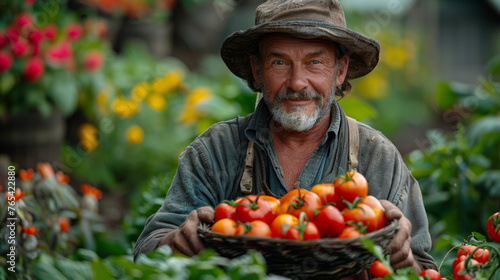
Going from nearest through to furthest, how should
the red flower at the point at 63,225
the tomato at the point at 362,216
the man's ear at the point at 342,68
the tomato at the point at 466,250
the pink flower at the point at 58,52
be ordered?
the tomato at the point at 362,216
the tomato at the point at 466,250
the man's ear at the point at 342,68
the red flower at the point at 63,225
the pink flower at the point at 58,52

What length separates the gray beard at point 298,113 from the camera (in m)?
3.04

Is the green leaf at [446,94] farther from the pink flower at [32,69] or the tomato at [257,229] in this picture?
the tomato at [257,229]

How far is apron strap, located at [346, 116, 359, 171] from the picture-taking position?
3.08m

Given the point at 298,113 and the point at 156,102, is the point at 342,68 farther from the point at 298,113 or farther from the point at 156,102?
the point at 156,102

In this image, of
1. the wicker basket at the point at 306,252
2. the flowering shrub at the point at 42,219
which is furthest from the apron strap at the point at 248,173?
the flowering shrub at the point at 42,219

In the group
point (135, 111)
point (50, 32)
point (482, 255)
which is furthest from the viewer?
point (135, 111)

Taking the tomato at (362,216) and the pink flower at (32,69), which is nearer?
the tomato at (362,216)

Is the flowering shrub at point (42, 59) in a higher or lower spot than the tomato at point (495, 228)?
higher

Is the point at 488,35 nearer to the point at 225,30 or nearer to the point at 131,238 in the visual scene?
the point at 225,30

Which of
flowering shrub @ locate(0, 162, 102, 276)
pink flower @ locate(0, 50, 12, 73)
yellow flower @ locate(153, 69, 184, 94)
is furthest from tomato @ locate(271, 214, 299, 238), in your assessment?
yellow flower @ locate(153, 69, 184, 94)

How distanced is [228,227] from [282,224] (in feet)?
0.65

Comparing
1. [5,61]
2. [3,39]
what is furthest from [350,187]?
[3,39]

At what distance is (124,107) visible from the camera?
6570 mm

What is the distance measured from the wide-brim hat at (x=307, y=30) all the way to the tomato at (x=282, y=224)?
955 mm
